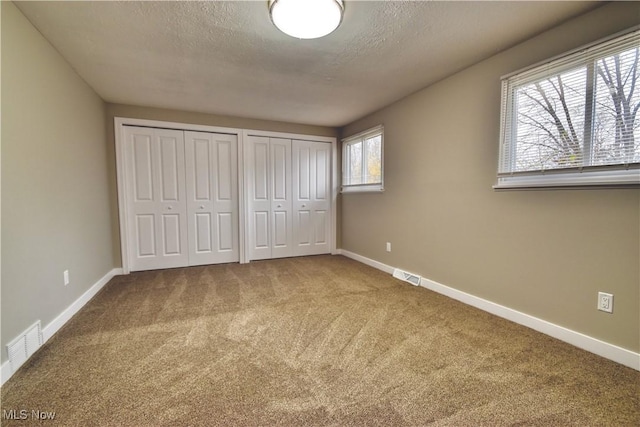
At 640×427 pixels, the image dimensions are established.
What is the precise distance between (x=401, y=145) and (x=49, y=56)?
332 cm

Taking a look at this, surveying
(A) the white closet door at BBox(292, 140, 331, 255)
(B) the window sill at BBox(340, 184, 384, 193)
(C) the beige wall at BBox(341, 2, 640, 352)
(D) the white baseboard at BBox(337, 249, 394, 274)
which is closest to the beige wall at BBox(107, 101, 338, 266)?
(A) the white closet door at BBox(292, 140, 331, 255)

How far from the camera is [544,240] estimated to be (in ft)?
6.72

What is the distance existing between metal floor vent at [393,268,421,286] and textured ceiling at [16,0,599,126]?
82.4 inches

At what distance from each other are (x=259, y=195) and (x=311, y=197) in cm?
87

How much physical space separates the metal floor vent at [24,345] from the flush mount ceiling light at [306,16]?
247 cm

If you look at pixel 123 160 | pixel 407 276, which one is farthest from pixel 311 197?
pixel 123 160

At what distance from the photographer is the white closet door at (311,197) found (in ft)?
15.0

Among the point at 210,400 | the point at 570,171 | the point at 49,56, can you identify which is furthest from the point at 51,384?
the point at 570,171

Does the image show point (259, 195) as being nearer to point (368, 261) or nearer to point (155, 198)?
point (155, 198)

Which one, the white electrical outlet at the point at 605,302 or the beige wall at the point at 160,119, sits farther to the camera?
the beige wall at the point at 160,119

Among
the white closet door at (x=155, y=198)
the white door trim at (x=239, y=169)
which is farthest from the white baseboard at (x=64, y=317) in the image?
the white door trim at (x=239, y=169)

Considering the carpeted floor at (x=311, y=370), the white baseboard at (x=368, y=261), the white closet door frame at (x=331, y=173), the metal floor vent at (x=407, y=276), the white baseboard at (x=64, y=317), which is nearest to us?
the carpeted floor at (x=311, y=370)

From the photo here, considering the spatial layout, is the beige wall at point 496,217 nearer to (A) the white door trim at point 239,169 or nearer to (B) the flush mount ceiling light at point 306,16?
(A) the white door trim at point 239,169

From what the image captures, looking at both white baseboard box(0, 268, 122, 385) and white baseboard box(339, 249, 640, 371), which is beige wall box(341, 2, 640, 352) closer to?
white baseboard box(339, 249, 640, 371)
